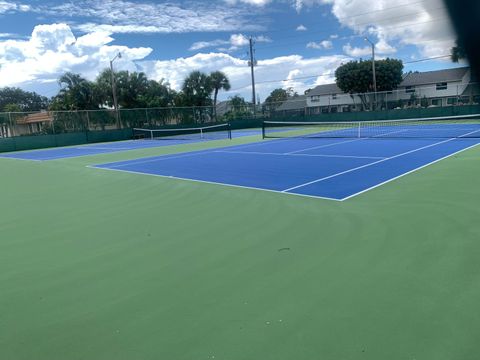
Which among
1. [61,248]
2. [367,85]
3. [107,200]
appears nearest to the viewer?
[61,248]

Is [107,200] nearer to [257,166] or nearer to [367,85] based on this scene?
[257,166]

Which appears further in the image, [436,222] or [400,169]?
[400,169]

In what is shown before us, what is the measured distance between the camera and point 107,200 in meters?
8.49

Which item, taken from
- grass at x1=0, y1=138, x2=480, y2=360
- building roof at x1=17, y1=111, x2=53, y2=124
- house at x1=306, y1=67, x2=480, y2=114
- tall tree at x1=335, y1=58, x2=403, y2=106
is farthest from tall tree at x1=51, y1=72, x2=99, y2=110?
grass at x1=0, y1=138, x2=480, y2=360

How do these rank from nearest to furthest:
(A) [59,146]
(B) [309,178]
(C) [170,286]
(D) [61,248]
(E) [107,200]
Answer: (C) [170,286]
(D) [61,248]
(E) [107,200]
(B) [309,178]
(A) [59,146]

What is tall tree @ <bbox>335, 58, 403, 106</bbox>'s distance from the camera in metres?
59.3

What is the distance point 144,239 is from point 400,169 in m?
7.28

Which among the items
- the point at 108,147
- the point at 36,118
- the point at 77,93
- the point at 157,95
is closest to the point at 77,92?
the point at 77,93

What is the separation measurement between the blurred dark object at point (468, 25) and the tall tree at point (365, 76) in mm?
61109

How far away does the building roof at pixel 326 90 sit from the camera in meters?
71.8

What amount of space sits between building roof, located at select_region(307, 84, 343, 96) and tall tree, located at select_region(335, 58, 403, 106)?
17.0 ft

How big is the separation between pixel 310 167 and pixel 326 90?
66150mm

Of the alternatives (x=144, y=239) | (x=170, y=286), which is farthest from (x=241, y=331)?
(x=144, y=239)

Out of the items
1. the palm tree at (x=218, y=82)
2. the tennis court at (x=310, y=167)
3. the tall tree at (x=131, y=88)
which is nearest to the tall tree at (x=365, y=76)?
the palm tree at (x=218, y=82)
